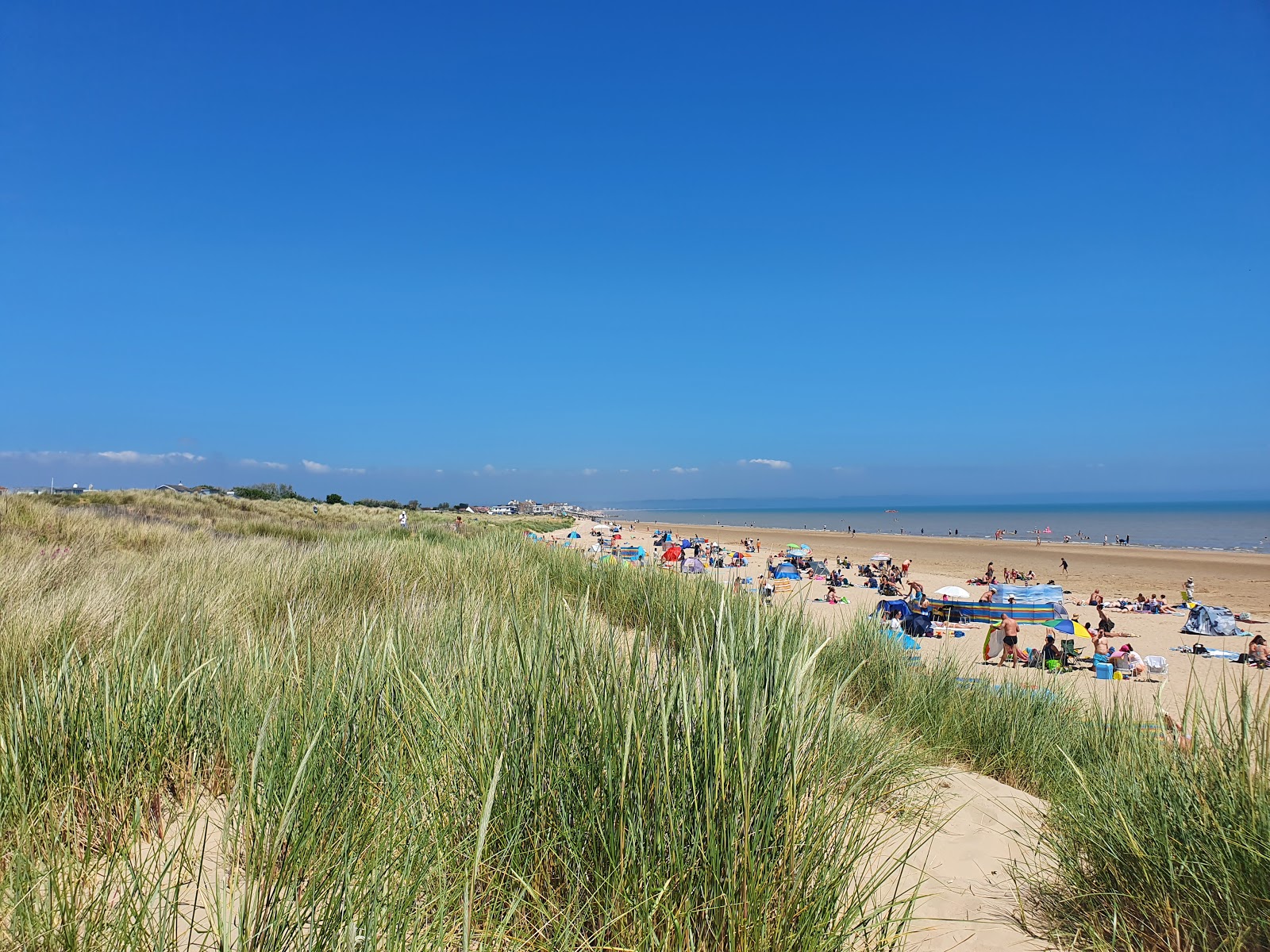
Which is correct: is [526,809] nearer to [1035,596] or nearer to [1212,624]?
[1035,596]

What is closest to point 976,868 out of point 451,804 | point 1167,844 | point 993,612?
point 1167,844

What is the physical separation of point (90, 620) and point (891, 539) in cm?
4897

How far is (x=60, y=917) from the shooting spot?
1366 millimetres

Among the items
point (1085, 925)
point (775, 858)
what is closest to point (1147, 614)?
point (1085, 925)

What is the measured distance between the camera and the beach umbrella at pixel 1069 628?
11.5m

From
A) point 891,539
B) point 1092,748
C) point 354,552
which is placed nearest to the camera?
point 1092,748

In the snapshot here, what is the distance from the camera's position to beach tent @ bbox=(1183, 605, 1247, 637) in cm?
1315

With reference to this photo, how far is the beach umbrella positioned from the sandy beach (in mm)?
483

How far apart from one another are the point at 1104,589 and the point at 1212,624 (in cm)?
926

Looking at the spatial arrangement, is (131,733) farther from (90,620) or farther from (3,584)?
(3,584)

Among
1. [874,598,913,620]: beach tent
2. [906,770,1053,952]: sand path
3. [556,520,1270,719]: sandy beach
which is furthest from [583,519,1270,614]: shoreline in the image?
[906,770,1053,952]: sand path

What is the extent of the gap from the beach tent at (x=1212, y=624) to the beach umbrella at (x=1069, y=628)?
3.45 meters

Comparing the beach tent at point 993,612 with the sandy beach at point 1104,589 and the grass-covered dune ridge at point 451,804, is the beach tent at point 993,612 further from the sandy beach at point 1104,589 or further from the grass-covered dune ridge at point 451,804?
the grass-covered dune ridge at point 451,804

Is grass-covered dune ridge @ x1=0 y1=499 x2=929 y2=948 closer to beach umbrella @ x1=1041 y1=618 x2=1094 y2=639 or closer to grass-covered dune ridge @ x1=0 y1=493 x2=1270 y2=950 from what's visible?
grass-covered dune ridge @ x1=0 y1=493 x2=1270 y2=950
